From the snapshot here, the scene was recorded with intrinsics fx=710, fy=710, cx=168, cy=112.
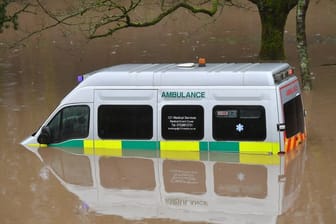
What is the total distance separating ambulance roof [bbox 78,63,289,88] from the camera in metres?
13.0

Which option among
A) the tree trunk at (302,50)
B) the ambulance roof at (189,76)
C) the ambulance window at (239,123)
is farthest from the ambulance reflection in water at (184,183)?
the tree trunk at (302,50)

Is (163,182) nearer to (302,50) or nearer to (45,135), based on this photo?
(45,135)

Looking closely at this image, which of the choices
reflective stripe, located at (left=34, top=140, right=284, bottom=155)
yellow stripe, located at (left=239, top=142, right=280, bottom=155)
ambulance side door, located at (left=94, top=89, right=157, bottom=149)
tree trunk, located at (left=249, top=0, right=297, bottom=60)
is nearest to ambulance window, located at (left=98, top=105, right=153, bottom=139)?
ambulance side door, located at (left=94, top=89, right=157, bottom=149)

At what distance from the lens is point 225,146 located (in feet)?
43.2

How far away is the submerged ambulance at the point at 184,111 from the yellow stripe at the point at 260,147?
18 mm

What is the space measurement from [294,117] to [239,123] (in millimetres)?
1135

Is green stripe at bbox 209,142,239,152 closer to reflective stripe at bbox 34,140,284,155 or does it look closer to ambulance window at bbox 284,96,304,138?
reflective stripe at bbox 34,140,284,155

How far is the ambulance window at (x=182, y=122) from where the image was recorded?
13312 mm

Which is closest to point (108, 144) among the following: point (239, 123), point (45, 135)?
point (45, 135)

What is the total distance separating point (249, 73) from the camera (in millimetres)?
13016

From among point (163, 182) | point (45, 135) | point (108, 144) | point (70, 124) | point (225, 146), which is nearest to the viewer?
point (163, 182)

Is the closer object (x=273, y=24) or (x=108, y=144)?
(x=108, y=144)

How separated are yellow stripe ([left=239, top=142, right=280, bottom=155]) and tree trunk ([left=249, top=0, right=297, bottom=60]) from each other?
35.0ft

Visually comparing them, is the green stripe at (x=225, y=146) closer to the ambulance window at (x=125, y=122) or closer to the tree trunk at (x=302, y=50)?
the ambulance window at (x=125, y=122)
